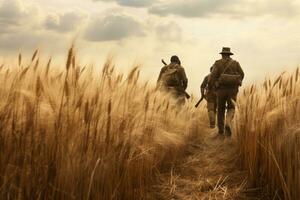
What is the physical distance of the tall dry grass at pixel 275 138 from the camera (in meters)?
3.60

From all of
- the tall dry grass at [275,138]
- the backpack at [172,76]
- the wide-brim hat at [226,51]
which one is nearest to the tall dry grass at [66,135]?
the tall dry grass at [275,138]

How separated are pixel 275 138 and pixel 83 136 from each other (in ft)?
5.77

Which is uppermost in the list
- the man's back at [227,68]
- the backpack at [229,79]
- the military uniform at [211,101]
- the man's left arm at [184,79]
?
the man's back at [227,68]

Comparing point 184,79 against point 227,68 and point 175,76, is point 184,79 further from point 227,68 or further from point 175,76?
point 227,68

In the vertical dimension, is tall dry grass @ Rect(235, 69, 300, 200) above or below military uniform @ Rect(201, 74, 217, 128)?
above

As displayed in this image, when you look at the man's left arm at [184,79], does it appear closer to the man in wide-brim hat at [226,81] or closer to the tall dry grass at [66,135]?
the man in wide-brim hat at [226,81]

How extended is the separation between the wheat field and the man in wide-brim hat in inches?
173

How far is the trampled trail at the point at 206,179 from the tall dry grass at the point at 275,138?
16 centimetres

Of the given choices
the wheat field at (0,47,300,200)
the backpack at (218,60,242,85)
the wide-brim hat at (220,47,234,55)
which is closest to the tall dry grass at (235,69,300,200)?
the wheat field at (0,47,300,200)

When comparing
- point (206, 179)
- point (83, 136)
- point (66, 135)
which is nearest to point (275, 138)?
point (206, 179)

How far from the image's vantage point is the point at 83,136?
3018 millimetres

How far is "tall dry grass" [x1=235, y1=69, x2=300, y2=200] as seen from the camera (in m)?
3.60

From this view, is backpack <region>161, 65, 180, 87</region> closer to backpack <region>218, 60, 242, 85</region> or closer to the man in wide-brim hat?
the man in wide-brim hat

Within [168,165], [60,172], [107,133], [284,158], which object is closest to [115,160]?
[107,133]
